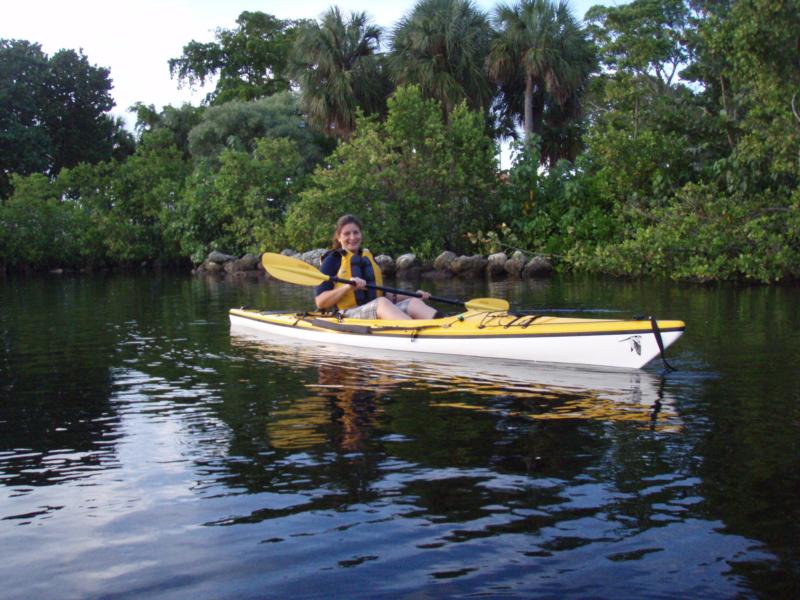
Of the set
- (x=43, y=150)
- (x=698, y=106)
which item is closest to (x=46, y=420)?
(x=698, y=106)

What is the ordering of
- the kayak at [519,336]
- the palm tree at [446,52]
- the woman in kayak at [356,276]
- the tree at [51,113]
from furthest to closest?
the tree at [51,113]
the palm tree at [446,52]
the woman in kayak at [356,276]
the kayak at [519,336]

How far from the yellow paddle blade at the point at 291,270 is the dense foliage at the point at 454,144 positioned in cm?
944

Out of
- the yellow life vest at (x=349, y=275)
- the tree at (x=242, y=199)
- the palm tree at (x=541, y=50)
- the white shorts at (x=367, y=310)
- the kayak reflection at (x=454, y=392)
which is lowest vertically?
the kayak reflection at (x=454, y=392)

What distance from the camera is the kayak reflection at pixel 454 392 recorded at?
5.69 metres

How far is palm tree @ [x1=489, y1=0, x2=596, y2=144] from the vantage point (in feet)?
89.3

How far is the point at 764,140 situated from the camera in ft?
54.1

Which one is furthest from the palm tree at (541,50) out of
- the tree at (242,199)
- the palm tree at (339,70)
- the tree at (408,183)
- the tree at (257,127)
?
the tree at (257,127)

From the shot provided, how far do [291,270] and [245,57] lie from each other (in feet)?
110

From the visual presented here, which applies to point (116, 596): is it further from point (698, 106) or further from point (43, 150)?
point (43, 150)

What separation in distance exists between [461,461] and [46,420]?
10.2ft

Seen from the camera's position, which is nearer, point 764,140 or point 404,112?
point 764,140

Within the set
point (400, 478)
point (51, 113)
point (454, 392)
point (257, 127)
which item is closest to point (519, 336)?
point (454, 392)

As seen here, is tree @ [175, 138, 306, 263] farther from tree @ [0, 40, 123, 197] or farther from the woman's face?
the woman's face

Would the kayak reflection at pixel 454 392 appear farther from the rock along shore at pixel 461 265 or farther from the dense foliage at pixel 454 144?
the rock along shore at pixel 461 265
